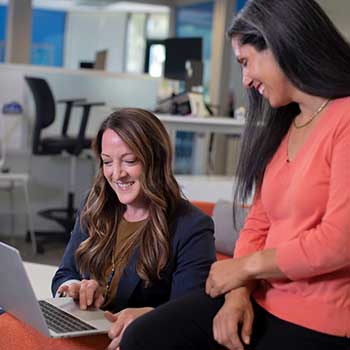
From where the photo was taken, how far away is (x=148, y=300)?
1.86 meters

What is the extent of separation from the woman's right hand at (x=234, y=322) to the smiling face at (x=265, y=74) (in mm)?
422

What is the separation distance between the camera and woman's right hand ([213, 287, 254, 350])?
1.43 meters

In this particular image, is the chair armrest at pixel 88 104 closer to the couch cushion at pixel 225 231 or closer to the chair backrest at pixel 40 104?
the chair backrest at pixel 40 104

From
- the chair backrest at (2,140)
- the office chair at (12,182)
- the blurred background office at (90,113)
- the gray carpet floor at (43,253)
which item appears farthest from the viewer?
the chair backrest at (2,140)

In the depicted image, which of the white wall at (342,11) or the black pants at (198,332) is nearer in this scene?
the black pants at (198,332)

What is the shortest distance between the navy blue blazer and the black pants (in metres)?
0.28

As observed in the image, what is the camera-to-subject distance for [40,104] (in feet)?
17.9

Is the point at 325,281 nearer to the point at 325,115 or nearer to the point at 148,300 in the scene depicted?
the point at 325,115

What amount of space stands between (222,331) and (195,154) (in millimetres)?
5244

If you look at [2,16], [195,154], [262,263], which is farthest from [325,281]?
[2,16]

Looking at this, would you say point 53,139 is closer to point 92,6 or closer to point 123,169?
point 123,169

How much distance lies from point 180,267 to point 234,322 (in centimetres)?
40

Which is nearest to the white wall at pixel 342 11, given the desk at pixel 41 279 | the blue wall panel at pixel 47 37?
the desk at pixel 41 279

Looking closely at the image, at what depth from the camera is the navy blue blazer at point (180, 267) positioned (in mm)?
1791
